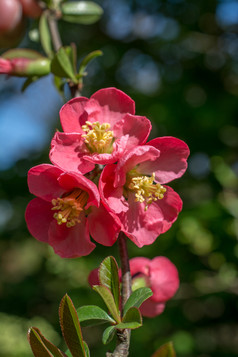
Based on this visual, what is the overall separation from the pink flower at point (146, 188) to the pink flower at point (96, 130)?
3 centimetres

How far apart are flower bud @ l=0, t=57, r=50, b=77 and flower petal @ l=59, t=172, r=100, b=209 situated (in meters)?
0.34

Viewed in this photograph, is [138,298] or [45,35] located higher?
[45,35]

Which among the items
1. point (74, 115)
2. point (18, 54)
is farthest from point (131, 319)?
point (18, 54)

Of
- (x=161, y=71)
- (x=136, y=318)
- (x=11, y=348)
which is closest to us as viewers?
(x=136, y=318)

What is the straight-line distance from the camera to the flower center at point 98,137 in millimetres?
687

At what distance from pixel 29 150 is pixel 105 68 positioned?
3.68 ft

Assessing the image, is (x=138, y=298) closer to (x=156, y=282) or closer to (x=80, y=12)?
(x=156, y=282)

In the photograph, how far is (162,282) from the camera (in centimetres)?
84

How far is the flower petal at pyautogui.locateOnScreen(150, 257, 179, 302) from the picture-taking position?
0.83 m

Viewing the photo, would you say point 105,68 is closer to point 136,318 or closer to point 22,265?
point 136,318

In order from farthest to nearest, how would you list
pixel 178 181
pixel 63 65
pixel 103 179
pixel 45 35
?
pixel 178 181
pixel 45 35
pixel 63 65
pixel 103 179

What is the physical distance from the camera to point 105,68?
2596 mm

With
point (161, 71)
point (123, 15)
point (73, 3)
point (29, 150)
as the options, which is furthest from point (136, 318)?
point (29, 150)

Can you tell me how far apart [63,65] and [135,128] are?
25cm
